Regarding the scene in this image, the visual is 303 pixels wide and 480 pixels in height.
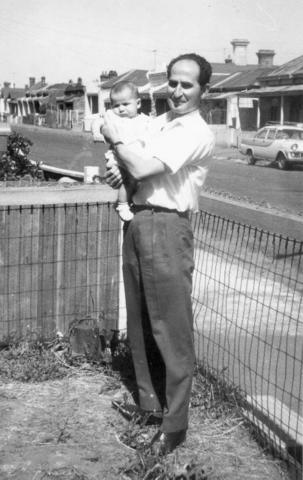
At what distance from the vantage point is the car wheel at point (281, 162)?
27734 mm

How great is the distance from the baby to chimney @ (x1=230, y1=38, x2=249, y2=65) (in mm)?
61215

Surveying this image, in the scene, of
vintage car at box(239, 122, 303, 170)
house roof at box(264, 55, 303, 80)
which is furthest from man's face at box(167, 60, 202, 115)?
house roof at box(264, 55, 303, 80)

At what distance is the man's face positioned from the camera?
3535 millimetres

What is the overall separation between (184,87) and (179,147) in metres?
0.36

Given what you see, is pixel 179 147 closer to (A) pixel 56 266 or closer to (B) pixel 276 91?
(A) pixel 56 266

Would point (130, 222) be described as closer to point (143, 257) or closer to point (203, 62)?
point (143, 257)

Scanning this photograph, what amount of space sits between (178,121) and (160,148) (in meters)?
0.21

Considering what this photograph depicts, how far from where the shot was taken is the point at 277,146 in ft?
93.5

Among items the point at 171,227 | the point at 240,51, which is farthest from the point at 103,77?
the point at 171,227

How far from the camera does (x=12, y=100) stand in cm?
10644

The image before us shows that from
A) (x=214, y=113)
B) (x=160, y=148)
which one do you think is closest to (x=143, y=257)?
(x=160, y=148)

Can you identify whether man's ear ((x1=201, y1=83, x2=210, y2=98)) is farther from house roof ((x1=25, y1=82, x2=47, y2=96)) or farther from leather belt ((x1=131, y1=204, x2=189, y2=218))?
house roof ((x1=25, y1=82, x2=47, y2=96))

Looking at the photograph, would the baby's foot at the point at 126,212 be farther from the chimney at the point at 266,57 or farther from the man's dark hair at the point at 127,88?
the chimney at the point at 266,57

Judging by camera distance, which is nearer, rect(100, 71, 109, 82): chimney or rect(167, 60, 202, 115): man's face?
rect(167, 60, 202, 115): man's face
